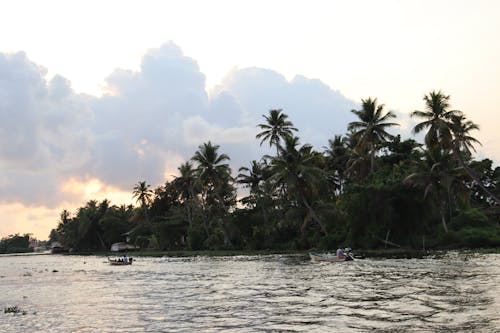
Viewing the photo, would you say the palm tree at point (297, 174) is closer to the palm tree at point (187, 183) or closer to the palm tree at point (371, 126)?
the palm tree at point (371, 126)

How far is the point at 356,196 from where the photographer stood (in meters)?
64.6

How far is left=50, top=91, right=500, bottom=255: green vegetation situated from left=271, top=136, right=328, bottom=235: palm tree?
153mm

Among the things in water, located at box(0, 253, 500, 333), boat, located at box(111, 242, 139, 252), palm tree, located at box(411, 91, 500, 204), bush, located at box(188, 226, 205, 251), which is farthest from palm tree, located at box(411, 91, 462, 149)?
boat, located at box(111, 242, 139, 252)

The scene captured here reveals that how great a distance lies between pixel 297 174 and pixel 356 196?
10199 millimetres

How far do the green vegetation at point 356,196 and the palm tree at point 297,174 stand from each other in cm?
15

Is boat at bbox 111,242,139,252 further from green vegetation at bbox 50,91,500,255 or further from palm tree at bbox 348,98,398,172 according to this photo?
palm tree at bbox 348,98,398,172

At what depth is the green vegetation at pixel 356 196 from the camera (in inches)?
2443

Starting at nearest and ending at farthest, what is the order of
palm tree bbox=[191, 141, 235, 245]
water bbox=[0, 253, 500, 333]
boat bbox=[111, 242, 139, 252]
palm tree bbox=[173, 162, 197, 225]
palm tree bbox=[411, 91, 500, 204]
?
water bbox=[0, 253, 500, 333] → palm tree bbox=[411, 91, 500, 204] → palm tree bbox=[191, 141, 235, 245] → palm tree bbox=[173, 162, 197, 225] → boat bbox=[111, 242, 139, 252]

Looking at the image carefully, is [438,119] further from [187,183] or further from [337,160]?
[187,183]

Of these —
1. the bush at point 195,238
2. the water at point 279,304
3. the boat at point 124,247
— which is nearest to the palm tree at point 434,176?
the water at point 279,304

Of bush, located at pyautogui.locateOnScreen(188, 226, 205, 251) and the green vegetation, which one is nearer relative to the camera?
the green vegetation

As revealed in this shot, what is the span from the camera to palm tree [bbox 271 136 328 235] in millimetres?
69750

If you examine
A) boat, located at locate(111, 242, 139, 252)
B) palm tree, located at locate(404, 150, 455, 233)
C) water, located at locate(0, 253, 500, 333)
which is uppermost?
palm tree, located at locate(404, 150, 455, 233)

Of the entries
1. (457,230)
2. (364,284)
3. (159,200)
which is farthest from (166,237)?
(364,284)
